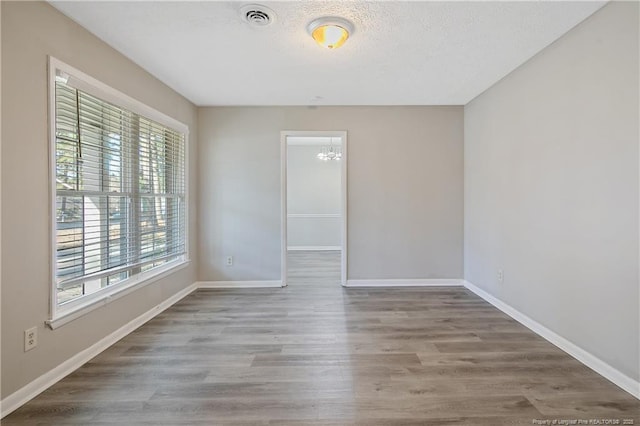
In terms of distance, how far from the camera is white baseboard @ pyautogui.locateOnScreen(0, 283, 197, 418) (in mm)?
1632

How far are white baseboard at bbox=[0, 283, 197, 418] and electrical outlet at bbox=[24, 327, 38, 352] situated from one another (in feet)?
0.72

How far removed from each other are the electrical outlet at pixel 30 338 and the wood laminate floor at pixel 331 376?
0.31 meters

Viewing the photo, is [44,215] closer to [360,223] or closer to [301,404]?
[301,404]

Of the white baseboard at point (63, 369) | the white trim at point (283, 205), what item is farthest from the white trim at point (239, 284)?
the white baseboard at point (63, 369)

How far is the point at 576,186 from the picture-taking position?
2.14 metres

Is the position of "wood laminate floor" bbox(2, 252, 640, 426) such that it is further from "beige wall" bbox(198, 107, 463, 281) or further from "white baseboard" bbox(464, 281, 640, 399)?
"beige wall" bbox(198, 107, 463, 281)

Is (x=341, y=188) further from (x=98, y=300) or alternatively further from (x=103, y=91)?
(x=98, y=300)

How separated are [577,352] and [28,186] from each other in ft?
12.6

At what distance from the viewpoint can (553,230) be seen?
2.38 m

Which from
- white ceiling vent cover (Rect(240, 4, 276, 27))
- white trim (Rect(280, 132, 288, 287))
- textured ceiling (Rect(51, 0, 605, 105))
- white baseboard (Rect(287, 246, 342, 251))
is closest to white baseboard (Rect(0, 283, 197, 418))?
white trim (Rect(280, 132, 288, 287))

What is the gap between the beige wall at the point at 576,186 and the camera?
1789 millimetres

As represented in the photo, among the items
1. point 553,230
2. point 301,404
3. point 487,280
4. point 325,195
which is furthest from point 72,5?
point 325,195

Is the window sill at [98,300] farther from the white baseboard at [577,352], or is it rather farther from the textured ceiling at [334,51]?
the white baseboard at [577,352]

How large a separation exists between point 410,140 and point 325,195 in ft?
11.2
